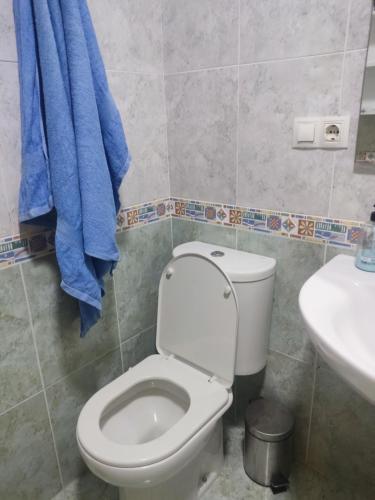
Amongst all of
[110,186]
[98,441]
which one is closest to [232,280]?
[110,186]

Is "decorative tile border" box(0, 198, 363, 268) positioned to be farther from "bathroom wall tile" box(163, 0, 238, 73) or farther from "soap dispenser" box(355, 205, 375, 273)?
"bathroom wall tile" box(163, 0, 238, 73)

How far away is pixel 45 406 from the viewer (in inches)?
47.0

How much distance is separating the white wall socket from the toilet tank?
388 mm

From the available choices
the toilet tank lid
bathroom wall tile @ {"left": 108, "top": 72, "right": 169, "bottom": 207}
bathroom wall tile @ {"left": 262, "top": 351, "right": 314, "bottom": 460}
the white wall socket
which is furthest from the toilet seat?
the white wall socket

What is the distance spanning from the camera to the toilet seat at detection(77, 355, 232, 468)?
943mm

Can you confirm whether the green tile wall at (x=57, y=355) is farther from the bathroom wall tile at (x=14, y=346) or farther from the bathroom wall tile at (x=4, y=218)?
the bathroom wall tile at (x=4, y=218)

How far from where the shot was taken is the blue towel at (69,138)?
0.88 meters

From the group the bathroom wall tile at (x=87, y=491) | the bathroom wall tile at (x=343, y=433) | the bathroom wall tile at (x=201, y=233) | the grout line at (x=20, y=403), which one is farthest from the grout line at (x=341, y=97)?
the bathroom wall tile at (x=87, y=491)

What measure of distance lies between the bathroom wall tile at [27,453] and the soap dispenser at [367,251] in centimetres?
107

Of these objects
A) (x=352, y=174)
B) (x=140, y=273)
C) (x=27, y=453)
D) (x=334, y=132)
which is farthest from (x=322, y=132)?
(x=27, y=453)

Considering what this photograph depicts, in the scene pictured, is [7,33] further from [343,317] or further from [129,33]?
[343,317]

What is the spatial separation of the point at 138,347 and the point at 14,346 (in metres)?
0.54

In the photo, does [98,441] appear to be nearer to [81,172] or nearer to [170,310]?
[170,310]

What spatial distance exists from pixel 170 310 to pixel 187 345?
0.14 metres
